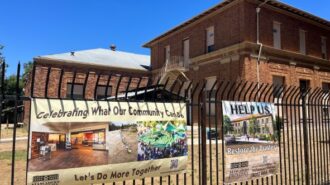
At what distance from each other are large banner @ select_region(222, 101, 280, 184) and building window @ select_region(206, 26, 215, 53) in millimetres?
17318

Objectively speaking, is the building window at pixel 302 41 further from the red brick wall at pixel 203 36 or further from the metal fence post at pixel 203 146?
the metal fence post at pixel 203 146

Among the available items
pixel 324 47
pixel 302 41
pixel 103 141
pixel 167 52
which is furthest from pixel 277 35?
pixel 103 141

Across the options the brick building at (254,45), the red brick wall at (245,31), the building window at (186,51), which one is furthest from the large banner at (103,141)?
the building window at (186,51)

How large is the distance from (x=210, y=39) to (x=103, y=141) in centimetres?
1986

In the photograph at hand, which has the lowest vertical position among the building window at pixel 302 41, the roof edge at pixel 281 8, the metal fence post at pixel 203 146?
the metal fence post at pixel 203 146

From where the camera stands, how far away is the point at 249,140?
478 centimetres

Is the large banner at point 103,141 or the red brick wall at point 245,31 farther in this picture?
the red brick wall at point 245,31

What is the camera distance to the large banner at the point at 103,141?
10.0 feet

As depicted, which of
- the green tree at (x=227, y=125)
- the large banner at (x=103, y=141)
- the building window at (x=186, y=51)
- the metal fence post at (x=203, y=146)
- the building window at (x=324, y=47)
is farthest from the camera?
the building window at (x=186, y=51)

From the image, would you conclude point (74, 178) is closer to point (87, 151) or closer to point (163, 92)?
point (87, 151)

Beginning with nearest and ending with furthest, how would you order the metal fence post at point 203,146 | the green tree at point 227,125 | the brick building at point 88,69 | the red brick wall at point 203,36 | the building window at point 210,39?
the metal fence post at point 203,146
the green tree at point 227,125
the red brick wall at point 203,36
the building window at point 210,39
the brick building at point 88,69

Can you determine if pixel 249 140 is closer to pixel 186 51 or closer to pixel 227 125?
pixel 227 125

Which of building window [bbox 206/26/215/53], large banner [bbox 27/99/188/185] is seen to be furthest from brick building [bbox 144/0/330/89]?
large banner [bbox 27/99/188/185]

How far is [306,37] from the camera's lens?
74.3 feet
